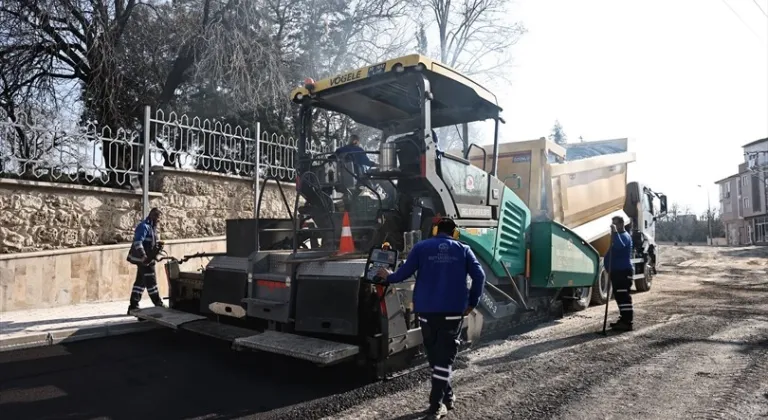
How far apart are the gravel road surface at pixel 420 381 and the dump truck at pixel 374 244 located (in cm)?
34

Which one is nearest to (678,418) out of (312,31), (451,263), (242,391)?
(451,263)

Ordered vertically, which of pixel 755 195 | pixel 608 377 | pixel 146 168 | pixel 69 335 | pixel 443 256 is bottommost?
pixel 608 377

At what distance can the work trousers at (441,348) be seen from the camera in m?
3.67

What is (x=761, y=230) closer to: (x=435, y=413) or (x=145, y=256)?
(x=145, y=256)

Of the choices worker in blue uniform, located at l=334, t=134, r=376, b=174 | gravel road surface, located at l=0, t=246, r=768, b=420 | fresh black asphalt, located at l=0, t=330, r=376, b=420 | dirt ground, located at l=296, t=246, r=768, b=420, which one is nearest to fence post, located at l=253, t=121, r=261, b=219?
gravel road surface, located at l=0, t=246, r=768, b=420

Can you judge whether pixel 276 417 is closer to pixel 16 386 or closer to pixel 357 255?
pixel 357 255

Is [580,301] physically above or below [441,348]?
below

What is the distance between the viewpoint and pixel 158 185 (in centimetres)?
927

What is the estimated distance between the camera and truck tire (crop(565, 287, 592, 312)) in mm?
8148

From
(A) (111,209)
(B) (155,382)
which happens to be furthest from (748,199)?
(B) (155,382)

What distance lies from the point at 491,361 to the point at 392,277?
1.86 metres

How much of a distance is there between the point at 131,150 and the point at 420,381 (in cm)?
675

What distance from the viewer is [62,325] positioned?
655cm

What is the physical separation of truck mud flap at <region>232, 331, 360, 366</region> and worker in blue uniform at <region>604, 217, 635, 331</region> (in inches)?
159
